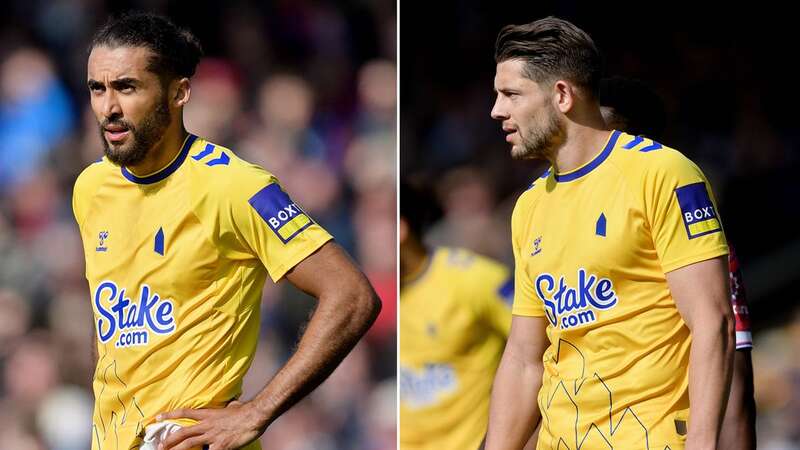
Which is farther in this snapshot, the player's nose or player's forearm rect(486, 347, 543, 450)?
player's forearm rect(486, 347, 543, 450)

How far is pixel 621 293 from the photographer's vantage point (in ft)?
11.2

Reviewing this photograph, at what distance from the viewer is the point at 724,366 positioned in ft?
10.4

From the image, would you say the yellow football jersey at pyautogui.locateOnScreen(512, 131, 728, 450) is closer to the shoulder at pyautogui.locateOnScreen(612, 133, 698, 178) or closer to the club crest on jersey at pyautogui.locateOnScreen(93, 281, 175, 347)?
the shoulder at pyautogui.locateOnScreen(612, 133, 698, 178)

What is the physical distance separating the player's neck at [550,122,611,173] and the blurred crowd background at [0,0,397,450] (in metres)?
3.57

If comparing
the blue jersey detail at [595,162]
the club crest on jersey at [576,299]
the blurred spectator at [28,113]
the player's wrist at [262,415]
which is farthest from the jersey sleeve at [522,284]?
the blurred spectator at [28,113]

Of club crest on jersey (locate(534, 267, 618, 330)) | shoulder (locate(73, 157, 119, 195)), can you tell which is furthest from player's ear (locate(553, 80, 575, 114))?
shoulder (locate(73, 157, 119, 195))

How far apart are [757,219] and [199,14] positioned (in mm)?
4043

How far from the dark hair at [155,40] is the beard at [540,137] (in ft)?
3.52

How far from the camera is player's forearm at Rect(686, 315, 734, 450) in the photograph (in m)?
3.14

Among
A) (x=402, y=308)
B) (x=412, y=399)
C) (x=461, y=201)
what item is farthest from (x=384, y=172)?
(x=412, y=399)

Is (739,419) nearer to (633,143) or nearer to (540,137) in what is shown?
(633,143)

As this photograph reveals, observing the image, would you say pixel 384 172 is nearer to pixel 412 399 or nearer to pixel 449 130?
pixel 449 130

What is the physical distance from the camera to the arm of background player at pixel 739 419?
11.9 ft

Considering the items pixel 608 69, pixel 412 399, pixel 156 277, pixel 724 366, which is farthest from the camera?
pixel 608 69
